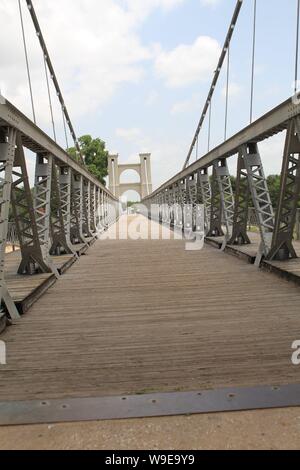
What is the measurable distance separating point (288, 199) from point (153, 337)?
4.13 meters

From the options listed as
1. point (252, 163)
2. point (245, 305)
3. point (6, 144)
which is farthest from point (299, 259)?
point (6, 144)

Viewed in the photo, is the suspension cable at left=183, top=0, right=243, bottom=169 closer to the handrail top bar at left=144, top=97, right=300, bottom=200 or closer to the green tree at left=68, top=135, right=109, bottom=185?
the handrail top bar at left=144, top=97, right=300, bottom=200

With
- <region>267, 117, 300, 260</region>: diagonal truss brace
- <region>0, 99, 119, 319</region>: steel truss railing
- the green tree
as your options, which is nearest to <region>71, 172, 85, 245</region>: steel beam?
<region>0, 99, 119, 319</region>: steel truss railing

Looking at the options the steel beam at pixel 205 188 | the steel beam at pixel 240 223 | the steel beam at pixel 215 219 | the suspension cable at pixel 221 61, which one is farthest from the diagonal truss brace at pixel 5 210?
the suspension cable at pixel 221 61

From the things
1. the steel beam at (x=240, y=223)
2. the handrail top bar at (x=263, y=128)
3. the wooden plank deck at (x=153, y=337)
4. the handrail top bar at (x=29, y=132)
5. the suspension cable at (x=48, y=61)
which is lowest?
the wooden plank deck at (x=153, y=337)

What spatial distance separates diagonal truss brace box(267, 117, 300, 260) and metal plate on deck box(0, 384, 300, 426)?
171 inches

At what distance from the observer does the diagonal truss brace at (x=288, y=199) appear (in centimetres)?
645

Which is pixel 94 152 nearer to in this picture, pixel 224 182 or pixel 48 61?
pixel 48 61

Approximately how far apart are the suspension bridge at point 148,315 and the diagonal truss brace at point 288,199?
19mm

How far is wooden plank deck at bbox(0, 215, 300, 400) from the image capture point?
294 cm

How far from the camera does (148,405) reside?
2553mm

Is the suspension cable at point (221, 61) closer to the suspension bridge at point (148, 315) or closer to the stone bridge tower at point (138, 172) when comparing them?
the suspension bridge at point (148, 315)

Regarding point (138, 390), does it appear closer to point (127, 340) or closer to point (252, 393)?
point (252, 393)

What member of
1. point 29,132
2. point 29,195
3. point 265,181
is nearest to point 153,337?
point 29,195
